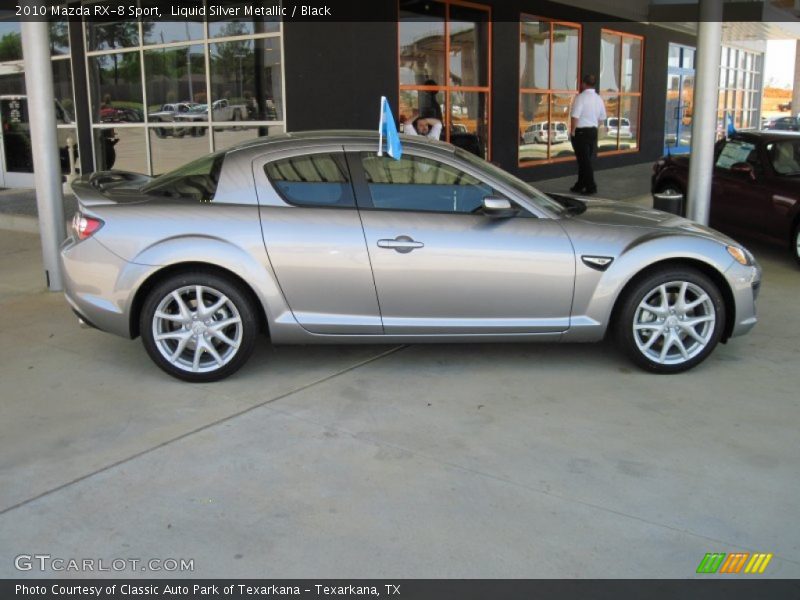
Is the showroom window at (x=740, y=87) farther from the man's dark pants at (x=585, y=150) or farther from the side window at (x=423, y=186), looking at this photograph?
the side window at (x=423, y=186)

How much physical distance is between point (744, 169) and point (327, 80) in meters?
5.58

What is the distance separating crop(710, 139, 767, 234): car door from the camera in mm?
8531

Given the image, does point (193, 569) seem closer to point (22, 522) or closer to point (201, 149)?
point (22, 522)

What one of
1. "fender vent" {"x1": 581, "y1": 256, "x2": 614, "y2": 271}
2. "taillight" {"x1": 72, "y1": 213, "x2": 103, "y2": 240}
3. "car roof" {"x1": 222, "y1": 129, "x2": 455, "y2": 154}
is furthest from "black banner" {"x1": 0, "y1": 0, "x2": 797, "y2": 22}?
"fender vent" {"x1": 581, "y1": 256, "x2": 614, "y2": 271}

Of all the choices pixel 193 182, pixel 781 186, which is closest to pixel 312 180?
pixel 193 182

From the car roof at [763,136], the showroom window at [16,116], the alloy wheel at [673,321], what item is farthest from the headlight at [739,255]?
the showroom window at [16,116]

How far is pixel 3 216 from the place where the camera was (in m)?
11.1

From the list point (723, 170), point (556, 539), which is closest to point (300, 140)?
point (556, 539)

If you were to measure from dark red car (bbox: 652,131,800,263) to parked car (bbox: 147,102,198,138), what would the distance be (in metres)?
7.95

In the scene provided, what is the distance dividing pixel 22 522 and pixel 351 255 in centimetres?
234

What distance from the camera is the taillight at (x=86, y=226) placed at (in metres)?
4.80

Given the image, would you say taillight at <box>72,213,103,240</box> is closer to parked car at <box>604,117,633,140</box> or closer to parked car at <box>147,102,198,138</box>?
parked car at <box>147,102,198,138</box>
